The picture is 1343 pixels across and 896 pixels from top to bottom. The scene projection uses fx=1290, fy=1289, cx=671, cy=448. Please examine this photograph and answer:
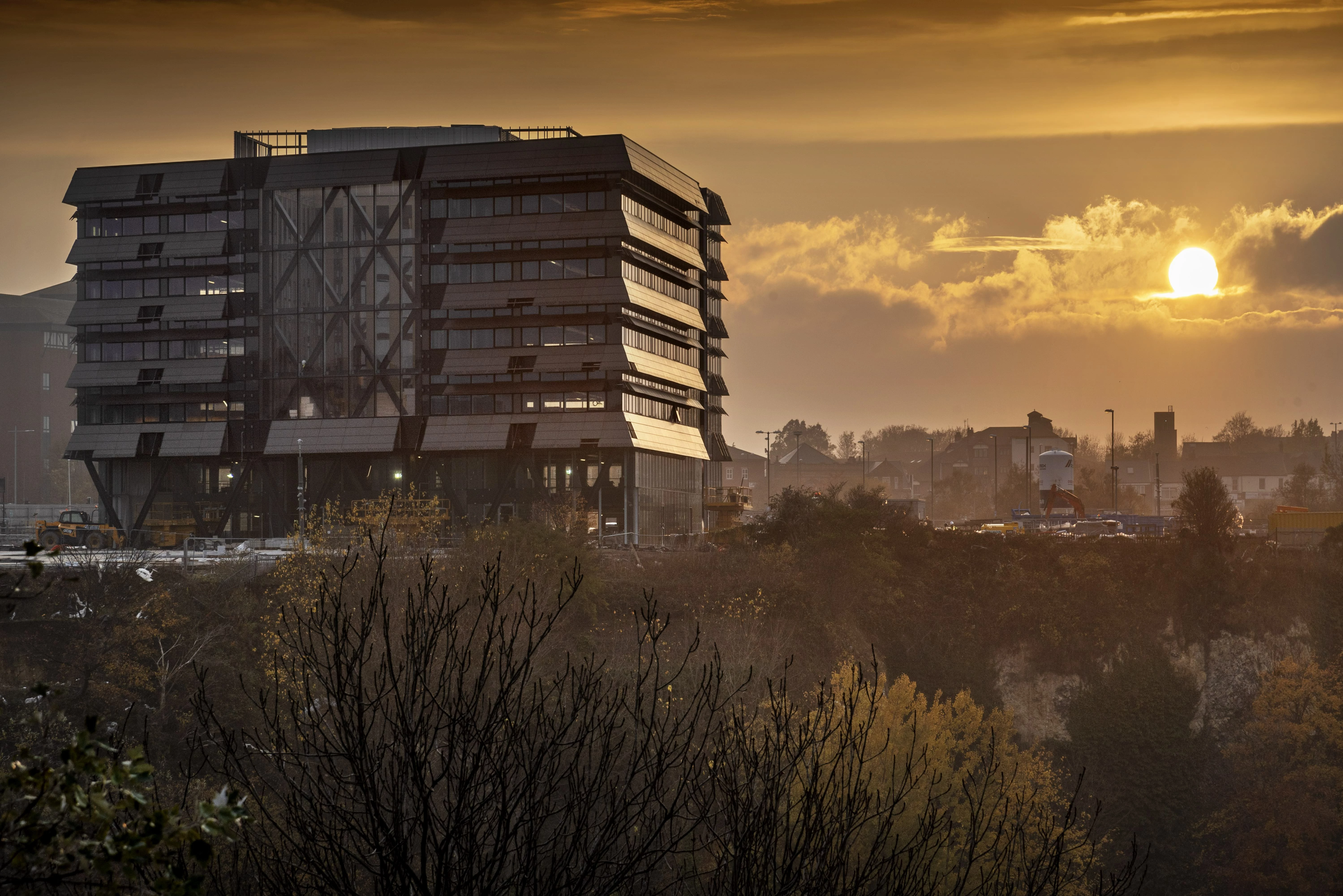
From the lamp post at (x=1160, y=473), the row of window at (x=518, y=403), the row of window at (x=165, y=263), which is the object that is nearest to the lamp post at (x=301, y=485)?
the row of window at (x=518, y=403)

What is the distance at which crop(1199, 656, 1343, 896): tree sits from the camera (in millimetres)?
55781

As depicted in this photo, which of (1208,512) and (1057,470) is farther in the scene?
(1057,470)

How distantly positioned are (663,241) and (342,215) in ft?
78.5

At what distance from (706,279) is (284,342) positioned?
1557 inches

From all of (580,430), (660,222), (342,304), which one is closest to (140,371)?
(342,304)

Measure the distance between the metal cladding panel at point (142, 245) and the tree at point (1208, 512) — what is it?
2729 inches

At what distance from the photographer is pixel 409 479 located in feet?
305

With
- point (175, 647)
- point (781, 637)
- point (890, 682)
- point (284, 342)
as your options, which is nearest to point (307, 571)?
point (175, 647)

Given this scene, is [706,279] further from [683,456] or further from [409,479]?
[409,479]

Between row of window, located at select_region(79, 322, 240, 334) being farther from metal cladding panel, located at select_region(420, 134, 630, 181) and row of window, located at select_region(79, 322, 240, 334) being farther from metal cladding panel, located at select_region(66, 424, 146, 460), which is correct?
metal cladding panel, located at select_region(420, 134, 630, 181)

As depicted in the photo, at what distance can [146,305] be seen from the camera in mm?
96688

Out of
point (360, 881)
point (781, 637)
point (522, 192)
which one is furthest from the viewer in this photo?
point (522, 192)

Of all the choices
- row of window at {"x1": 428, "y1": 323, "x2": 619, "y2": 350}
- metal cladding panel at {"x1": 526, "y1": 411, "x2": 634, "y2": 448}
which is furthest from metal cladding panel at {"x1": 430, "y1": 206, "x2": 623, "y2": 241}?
metal cladding panel at {"x1": 526, "y1": 411, "x2": 634, "y2": 448}

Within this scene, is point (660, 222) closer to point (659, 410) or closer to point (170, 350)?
point (659, 410)
